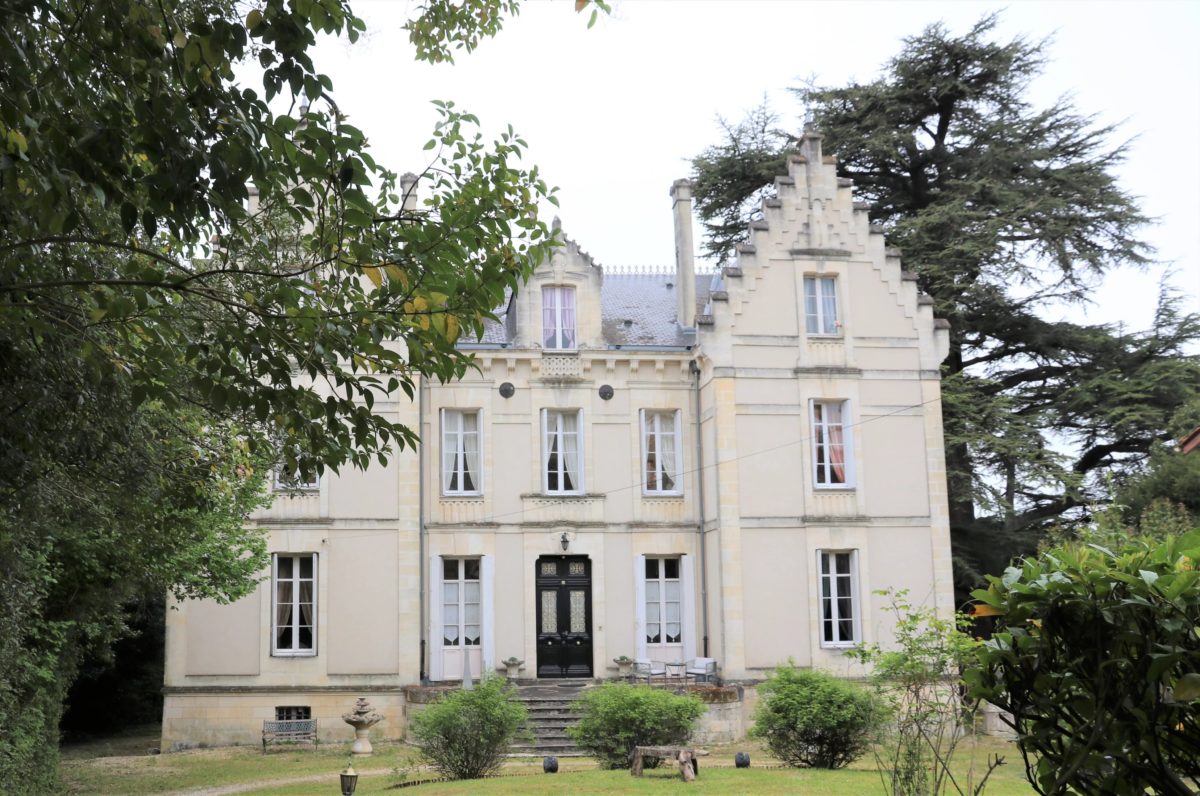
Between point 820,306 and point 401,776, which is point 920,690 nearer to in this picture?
point 401,776

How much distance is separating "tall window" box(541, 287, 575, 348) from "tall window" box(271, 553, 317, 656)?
642cm

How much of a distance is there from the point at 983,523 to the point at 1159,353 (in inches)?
224

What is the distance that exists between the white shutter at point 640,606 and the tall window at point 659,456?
5.05 feet

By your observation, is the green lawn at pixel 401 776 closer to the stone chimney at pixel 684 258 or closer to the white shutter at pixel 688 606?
the white shutter at pixel 688 606

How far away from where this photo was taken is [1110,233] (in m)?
29.8

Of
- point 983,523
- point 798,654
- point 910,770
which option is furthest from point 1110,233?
point 910,770

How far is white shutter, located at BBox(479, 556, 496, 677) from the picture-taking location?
24.5 metres

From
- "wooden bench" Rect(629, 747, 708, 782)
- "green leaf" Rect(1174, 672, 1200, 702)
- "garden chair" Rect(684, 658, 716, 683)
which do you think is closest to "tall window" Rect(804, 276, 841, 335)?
"garden chair" Rect(684, 658, 716, 683)

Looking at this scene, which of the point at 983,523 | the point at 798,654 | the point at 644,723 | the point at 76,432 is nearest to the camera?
the point at 76,432

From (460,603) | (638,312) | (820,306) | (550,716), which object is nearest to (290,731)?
(460,603)

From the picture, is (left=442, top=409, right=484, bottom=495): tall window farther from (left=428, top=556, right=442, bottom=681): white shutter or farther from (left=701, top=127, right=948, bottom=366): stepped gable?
(left=701, top=127, right=948, bottom=366): stepped gable

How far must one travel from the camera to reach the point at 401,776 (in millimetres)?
16922

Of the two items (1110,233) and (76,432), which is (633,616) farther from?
(76,432)

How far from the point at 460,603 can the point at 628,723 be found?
→ 793 centimetres
